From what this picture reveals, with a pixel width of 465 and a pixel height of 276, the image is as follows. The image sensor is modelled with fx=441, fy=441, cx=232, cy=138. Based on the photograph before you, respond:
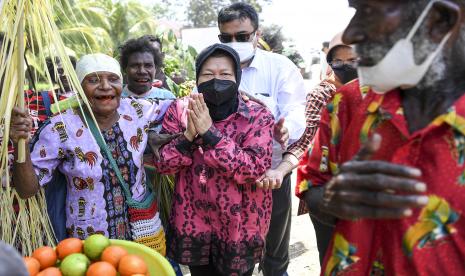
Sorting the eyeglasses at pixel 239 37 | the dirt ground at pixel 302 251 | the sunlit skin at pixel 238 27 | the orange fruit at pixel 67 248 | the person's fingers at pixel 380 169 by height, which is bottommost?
the dirt ground at pixel 302 251

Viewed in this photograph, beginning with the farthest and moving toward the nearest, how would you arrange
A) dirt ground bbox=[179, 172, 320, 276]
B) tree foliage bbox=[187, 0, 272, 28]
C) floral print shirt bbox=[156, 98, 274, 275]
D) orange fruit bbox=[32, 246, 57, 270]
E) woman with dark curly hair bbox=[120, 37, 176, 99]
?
tree foliage bbox=[187, 0, 272, 28] → dirt ground bbox=[179, 172, 320, 276] → woman with dark curly hair bbox=[120, 37, 176, 99] → floral print shirt bbox=[156, 98, 274, 275] → orange fruit bbox=[32, 246, 57, 270]

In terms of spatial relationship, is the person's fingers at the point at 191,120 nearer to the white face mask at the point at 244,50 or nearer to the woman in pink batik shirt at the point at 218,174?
the woman in pink batik shirt at the point at 218,174

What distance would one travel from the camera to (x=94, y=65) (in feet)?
8.04

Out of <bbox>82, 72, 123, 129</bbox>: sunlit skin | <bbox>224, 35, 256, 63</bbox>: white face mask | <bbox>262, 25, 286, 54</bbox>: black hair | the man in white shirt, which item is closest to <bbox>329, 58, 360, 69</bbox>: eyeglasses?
the man in white shirt

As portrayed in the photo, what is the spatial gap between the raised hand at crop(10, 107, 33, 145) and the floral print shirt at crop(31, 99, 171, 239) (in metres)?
0.28

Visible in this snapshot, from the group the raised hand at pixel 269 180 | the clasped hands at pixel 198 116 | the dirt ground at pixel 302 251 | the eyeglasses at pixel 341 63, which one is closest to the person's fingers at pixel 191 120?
the clasped hands at pixel 198 116

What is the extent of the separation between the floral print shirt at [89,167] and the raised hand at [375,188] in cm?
154

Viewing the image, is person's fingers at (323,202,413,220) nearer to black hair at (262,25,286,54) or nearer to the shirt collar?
the shirt collar

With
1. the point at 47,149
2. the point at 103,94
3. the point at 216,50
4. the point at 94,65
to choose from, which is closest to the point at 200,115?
the point at 216,50

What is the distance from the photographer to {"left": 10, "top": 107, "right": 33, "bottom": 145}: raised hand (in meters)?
1.98

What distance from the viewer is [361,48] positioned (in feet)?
4.01

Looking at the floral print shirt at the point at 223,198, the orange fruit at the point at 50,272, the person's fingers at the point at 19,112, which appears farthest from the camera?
the floral print shirt at the point at 223,198

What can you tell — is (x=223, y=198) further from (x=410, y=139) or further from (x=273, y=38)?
(x=273, y=38)

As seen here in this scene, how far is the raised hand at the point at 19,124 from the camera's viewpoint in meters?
1.98
